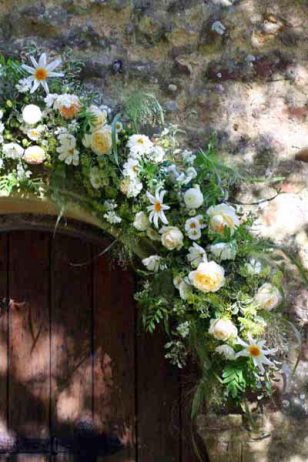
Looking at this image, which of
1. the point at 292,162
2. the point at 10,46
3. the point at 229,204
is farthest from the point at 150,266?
the point at 10,46

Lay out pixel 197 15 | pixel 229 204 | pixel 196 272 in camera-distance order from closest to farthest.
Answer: pixel 196 272 → pixel 229 204 → pixel 197 15

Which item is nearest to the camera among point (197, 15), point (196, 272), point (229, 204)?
point (196, 272)

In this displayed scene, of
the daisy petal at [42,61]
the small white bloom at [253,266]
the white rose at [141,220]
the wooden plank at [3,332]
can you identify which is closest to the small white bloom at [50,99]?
the daisy petal at [42,61]

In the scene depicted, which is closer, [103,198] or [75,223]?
[103,198]

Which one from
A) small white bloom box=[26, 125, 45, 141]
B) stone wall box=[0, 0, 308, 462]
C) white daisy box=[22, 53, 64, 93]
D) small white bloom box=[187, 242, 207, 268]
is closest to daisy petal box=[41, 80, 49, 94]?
white daisy box=[22, 53, 64, 93]

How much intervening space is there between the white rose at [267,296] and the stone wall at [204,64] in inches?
15.7

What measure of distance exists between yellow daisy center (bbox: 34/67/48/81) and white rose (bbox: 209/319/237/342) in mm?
965

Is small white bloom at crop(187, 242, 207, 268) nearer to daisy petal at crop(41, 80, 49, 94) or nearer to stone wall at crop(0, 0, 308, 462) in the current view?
stone wall at crop(0, 0, 308, 462)

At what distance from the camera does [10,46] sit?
298 cm

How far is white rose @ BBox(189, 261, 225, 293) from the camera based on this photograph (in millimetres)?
2582

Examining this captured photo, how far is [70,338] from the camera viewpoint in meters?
3.16

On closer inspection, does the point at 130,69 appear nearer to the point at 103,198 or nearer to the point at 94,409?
the point at 103,198

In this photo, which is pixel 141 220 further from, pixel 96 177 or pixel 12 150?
pixel 12 150

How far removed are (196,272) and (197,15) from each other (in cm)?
99
